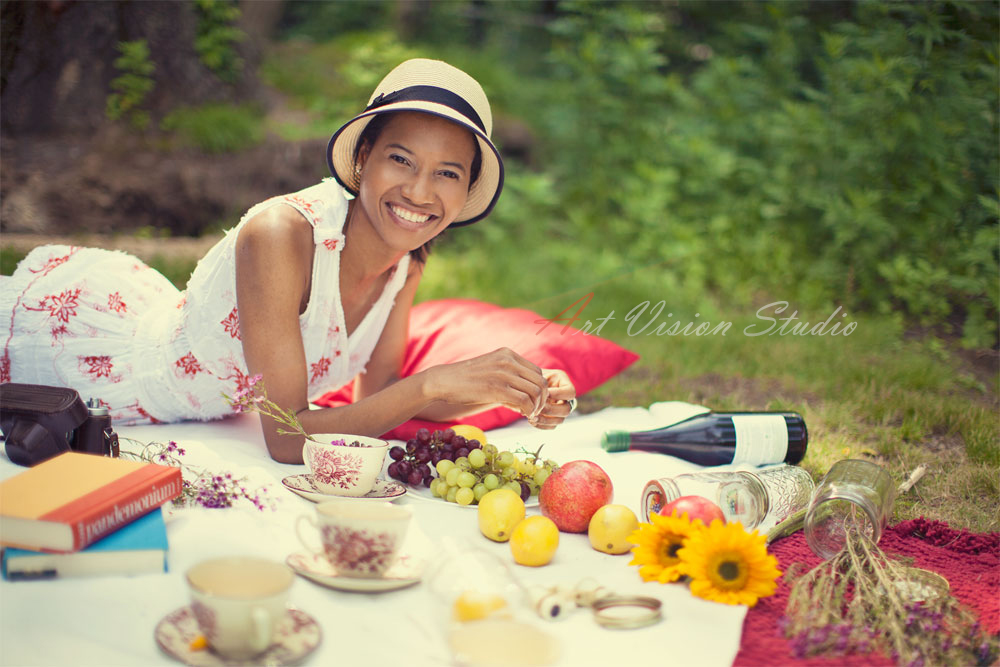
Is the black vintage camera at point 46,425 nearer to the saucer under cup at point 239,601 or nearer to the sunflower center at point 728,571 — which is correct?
the saucer under cup at point 239,601

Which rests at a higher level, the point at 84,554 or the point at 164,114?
the point at 164,114

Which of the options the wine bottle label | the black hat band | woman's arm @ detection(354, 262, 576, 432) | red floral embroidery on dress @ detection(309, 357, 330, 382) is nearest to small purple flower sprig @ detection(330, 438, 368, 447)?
woman's arm @ detection(354, 262, 576, 432)

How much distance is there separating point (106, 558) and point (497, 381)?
3.25 ft

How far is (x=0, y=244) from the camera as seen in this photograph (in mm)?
3436

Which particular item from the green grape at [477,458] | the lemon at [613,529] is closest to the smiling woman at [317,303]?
the green grape at [477,458]

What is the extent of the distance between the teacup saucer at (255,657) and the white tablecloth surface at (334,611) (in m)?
0.03

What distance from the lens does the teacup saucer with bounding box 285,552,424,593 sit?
1.55 meters

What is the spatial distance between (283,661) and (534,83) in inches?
296

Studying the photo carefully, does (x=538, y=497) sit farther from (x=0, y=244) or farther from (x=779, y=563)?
(x=0, y=244)

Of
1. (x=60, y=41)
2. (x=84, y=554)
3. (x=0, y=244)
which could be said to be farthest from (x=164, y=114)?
(x=84, y=554)

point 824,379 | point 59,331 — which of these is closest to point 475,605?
point 59,331

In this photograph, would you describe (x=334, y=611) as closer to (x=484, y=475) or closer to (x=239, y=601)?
(x=239, y=601)

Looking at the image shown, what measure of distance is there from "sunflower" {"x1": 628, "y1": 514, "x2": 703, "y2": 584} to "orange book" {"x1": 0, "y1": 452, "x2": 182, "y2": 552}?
1053 millimetres

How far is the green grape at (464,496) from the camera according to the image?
208 centimetres
